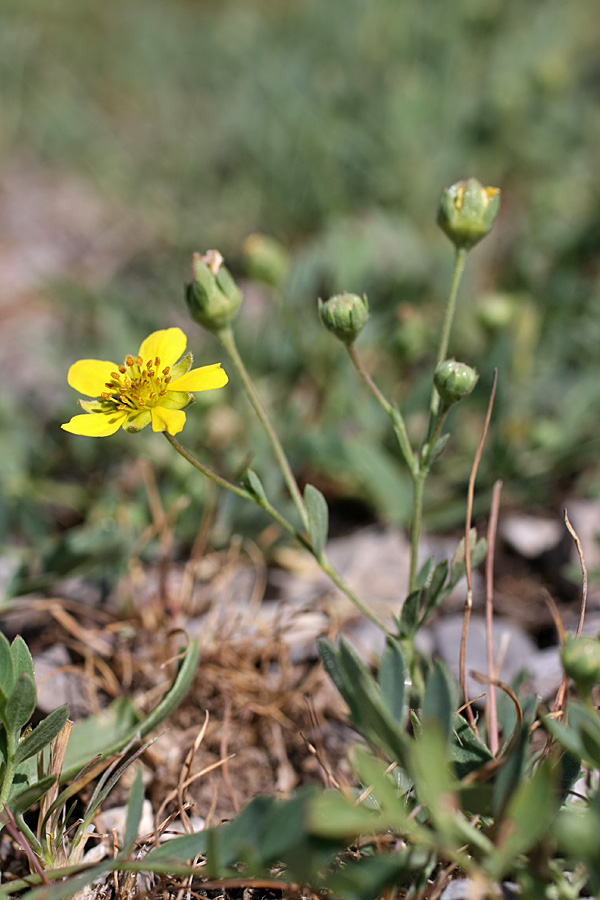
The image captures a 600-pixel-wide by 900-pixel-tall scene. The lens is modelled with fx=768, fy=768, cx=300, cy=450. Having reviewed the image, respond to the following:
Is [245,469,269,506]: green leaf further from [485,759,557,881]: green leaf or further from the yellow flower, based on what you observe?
[485,759,557,881]: green leaf

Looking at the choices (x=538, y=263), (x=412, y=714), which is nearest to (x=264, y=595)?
(x=412, y=714)

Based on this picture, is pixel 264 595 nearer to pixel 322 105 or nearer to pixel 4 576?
pixel 4 576

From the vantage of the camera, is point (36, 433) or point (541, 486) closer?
point (541, 486)

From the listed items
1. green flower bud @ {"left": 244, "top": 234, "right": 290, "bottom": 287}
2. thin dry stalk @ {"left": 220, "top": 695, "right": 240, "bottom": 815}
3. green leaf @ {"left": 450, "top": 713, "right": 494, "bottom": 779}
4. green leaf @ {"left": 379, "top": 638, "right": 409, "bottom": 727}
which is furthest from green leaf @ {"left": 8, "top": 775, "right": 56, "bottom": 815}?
green flower bud @ {"left": 244, "top": 234, "right": 290, "bottom": 287}

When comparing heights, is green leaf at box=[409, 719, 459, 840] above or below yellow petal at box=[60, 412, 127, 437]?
below

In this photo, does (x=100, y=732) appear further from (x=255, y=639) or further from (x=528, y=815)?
(x=528, y=815)

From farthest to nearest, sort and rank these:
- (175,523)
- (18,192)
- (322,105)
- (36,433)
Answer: (18,192), (322,105), (36,433), (175,523)

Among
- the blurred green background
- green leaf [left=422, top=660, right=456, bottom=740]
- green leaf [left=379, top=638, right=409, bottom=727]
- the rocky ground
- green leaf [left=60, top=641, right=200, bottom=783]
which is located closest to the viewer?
green leaf [left=422, top=660, right=456, bottom=740]
